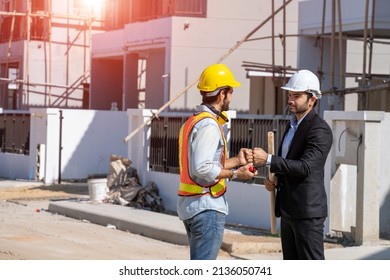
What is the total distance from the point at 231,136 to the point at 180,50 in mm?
11107

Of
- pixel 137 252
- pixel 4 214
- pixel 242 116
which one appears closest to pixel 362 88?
pixel 242 116

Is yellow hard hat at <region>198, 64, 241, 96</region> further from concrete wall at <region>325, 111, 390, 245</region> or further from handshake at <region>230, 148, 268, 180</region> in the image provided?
concrete wall at <region>325, 111, 390, 245</region>

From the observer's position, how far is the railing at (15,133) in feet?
91.7

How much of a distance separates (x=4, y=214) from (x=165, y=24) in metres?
11.5

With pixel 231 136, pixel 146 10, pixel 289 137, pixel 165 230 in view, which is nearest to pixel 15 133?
pixel 146 10

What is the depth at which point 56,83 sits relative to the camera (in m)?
37.1

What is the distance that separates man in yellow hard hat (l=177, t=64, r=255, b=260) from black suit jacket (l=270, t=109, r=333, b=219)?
0.30 metres

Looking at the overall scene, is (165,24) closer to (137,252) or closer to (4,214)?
(4,214)

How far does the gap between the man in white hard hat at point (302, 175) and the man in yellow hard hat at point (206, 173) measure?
31 centimetres

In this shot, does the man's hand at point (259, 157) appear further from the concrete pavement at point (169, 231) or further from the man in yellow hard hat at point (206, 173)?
the concrete pavement at point (169, 231)

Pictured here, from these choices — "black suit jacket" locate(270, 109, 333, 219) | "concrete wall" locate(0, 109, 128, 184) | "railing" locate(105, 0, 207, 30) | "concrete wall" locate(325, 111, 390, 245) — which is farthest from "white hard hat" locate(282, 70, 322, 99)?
"railing" locate(105, 0, 207, 30)

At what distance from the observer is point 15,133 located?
28766 mm

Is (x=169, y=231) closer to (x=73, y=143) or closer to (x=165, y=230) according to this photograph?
(x=165, y=230)

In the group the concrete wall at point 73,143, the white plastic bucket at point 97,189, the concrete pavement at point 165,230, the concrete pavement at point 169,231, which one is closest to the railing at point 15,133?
the concrete wall at point 73,143
